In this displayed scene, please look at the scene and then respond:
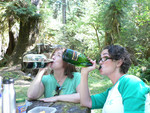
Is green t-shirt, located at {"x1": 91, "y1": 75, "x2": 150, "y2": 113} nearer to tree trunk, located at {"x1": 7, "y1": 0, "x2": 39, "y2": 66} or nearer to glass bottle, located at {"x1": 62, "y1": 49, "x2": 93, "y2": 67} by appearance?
glass bottle, located at {"x1": 62, "y1": 49, "x2": 93, "y2": 67}

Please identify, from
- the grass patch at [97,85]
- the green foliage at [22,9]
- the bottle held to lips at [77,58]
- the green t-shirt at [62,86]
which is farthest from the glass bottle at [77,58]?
the green foliage at [22,9]

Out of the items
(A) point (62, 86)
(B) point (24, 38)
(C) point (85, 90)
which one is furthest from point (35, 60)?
(B) point (24, 38)

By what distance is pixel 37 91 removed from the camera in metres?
1.63

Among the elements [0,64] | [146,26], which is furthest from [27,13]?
[146,26]

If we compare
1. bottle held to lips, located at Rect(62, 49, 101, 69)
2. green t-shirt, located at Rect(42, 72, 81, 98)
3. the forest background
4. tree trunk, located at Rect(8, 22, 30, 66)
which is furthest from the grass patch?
tree trunk, located at Rect(8, 22, 30, 66)

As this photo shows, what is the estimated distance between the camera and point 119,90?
1206 millimetres

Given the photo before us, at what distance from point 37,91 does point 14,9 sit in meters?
6.71

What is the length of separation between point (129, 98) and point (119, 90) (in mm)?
153

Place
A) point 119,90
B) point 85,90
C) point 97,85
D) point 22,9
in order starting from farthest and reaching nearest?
point 22,9
point 97,85
point 85,90
point 119,90

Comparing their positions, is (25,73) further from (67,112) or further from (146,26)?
(67,112)

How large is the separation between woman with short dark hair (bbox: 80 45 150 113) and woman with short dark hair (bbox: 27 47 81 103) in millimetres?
284

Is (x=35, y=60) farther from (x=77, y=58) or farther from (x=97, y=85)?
(x=97, y=85)

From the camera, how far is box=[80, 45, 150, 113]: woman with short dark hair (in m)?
1.04

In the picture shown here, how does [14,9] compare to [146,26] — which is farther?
[14,9]
